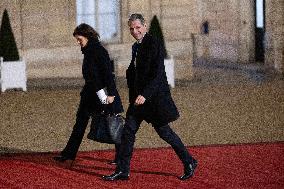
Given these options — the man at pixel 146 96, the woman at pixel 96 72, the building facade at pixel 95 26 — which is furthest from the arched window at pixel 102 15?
the man at pixel 146 96

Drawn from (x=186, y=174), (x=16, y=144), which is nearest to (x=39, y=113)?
(x=16, y=144)

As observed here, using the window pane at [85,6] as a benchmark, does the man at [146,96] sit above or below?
below

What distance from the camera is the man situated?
6590mm

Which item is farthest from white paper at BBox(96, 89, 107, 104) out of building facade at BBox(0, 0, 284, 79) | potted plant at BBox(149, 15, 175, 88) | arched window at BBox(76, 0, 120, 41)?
arched window at BBox(76, 0, 120, 41)

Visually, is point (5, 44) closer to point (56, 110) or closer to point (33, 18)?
point (33, 18)

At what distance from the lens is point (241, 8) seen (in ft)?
67.8

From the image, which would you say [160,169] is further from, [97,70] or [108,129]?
[97,70]

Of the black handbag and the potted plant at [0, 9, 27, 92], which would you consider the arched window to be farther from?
the black handbag

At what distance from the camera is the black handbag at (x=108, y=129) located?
23.5 ft

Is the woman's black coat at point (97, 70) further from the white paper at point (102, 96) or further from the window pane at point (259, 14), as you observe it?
the window pane at point (259, 14)

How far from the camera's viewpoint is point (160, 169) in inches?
289

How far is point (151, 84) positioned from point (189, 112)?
508 centimetres

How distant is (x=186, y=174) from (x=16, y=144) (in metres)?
3.08

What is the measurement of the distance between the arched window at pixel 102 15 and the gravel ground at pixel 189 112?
4.75 ft
